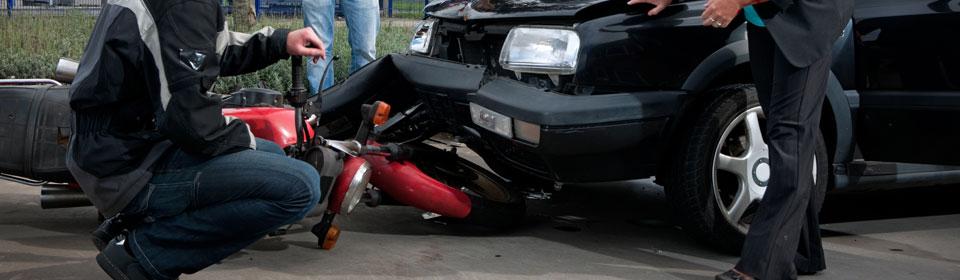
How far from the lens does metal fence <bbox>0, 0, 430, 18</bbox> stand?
47.5 ft

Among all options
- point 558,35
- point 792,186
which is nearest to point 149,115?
point 558,35

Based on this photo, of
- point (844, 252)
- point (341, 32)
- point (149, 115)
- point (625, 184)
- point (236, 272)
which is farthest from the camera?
point (341, 32)

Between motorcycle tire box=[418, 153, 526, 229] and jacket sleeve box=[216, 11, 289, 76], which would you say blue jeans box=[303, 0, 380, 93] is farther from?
jacket sleeve box=[216, 11, 289, 76]

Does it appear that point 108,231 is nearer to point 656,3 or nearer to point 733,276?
point 733,276

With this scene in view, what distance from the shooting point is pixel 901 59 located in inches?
188

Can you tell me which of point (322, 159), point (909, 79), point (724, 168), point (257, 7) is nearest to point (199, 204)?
point (322, 159)

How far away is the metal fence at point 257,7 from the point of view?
14.5 metres

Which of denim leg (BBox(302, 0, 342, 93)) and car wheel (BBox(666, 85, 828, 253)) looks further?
denim leg (BBox(302, 0, 342, 93))

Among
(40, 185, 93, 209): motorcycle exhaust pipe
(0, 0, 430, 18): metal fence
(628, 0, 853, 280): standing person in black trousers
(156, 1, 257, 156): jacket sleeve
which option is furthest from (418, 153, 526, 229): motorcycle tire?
(0, 0, 430, 18): metal fence

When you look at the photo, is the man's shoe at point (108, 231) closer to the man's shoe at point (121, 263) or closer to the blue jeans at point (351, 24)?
the man's shoe at point (121, 263)

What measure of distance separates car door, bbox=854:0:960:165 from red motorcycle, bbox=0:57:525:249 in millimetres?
1483

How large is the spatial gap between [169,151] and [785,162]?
196 cm

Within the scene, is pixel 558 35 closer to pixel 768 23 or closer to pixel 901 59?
pixel 768 23

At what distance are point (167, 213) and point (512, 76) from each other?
1776 millimetres
